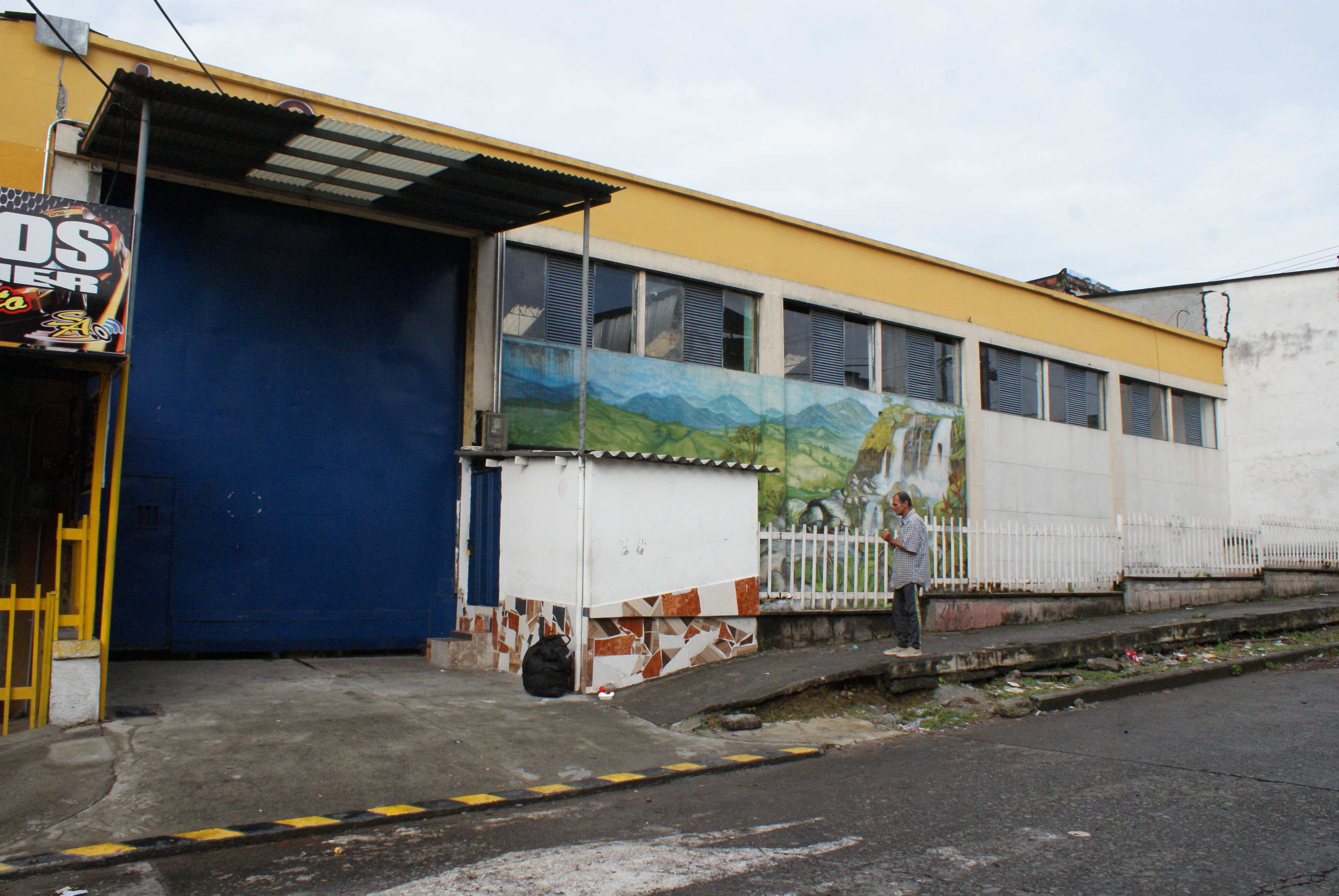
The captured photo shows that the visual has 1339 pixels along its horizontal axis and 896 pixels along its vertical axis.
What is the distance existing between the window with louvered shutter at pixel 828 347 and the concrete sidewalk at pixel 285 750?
7.66 m

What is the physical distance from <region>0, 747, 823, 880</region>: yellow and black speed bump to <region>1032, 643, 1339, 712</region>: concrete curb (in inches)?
131

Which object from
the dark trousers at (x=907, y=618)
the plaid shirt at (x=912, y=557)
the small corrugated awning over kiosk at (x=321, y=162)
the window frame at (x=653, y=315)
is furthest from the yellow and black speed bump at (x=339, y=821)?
the window frame at (x=653, y=315)

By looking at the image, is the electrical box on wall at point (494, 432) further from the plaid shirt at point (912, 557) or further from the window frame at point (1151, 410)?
the window frame at point (1151, 410)

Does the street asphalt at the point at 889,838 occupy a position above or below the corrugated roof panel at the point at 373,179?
below

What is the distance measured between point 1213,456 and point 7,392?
895 inches

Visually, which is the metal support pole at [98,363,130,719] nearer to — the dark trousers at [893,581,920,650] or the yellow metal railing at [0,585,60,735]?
the yellow metal railing at [0,585,60,735]

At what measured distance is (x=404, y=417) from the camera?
10.6m

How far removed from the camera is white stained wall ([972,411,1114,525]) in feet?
54.6

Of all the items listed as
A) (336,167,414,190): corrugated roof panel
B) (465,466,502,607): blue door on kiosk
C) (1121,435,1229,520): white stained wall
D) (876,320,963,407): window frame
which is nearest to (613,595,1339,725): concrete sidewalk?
(465,466,502,607): blue door on kiosk

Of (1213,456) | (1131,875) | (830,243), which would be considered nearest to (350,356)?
(830,243)

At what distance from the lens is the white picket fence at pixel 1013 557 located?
A: 10.9m

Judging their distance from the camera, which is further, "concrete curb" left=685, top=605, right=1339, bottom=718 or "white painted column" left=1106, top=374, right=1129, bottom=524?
"white painted column" left=1106, top=374, right=1129, bottom=524

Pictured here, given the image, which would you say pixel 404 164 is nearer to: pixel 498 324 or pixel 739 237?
pixel 498 324

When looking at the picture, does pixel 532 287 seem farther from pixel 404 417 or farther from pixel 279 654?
pixel 279 654
